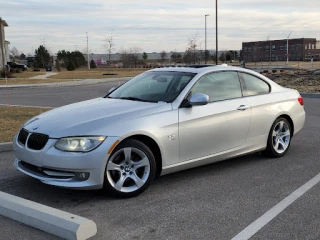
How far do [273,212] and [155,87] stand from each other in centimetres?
240

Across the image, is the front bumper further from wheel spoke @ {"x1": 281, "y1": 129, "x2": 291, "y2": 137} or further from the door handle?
wheel spoke @ {"x1": 281, "y1": 129, "x2": 291, "y2": 137}

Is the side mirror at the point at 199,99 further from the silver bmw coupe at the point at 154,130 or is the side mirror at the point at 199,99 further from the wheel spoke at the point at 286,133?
the wheel spoke at the point at 286,133

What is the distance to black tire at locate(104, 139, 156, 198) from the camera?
14.6 ft

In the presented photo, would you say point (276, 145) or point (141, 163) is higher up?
point (141, 163)

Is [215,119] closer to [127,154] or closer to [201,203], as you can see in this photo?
[201,203]

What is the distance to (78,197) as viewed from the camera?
4.66 meters

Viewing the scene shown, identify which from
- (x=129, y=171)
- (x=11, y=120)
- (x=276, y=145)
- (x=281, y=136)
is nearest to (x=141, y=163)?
(x=129, y=171)

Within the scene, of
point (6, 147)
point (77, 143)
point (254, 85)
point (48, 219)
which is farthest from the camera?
point (6, 147)

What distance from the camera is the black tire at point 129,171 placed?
446cm

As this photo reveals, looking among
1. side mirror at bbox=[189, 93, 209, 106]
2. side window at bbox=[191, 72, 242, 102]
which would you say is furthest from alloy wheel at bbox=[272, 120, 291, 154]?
side mirror at bbox=[189, 93, 209, 106]

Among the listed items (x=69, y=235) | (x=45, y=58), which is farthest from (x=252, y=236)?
(x=45, y=58)

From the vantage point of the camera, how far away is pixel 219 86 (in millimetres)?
5703

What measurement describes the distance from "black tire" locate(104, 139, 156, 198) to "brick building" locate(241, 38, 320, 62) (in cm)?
9656

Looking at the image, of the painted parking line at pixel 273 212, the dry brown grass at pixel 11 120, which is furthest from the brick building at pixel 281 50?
the painted parking line at pixel 273 212
